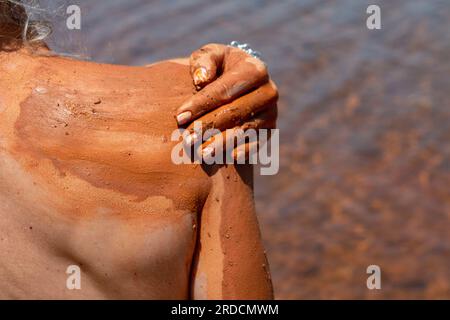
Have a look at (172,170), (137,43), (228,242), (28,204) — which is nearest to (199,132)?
(172,170)

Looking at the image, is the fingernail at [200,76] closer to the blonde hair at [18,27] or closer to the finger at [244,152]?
the finger at [244,152]

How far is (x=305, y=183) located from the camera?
4371 mm

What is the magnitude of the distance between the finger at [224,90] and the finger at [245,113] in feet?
0.04

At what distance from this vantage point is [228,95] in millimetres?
1406

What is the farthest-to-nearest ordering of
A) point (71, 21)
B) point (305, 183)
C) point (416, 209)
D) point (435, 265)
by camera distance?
point (305, 183) < point (416, 209) < point (435, 265) < point (71, 21)

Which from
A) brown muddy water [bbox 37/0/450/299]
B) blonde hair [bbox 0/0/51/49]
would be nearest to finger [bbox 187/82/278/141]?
blonde hair [bbox 0/0/51/49]

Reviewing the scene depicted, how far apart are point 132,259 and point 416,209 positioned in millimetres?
3098

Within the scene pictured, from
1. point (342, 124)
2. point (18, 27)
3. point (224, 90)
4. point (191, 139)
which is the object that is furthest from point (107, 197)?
Answer: point (342, 124)

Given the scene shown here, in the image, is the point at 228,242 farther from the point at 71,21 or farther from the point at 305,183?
the point at 305,183

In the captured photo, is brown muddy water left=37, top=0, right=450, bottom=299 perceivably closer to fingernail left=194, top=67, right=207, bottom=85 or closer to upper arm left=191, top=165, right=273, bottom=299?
upper arm left=191, top=165, right=273, bottom=299

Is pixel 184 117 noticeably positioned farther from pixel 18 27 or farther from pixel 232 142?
pixel 18 27

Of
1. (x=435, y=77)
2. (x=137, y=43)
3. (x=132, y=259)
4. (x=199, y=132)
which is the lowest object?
(x=132, y=259)

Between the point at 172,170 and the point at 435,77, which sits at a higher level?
the point at 435,77

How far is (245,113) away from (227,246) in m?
0.28
